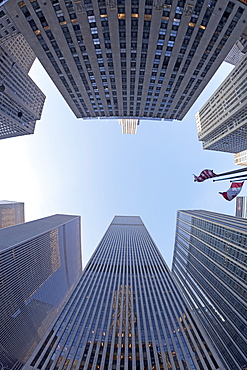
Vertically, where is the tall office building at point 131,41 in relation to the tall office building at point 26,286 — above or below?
above

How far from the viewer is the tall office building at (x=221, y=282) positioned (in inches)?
3167

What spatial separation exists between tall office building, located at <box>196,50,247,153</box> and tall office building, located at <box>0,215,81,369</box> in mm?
158333

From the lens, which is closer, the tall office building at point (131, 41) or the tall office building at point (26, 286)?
the tall office building at point (131, 41)

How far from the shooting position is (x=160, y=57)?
51500mm

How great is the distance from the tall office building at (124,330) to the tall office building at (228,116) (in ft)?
319

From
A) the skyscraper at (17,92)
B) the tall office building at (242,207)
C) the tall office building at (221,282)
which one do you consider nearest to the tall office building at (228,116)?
the tall office building at (221,282)

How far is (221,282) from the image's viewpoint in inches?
3910

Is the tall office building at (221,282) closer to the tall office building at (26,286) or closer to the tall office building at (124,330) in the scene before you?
the tall office building at (124,330)

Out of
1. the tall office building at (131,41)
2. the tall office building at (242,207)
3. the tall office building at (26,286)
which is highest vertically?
the tall office building at (131,41)

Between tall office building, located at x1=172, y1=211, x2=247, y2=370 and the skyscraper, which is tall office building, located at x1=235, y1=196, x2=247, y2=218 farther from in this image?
the skyscraper

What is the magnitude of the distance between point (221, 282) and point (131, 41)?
119 meters

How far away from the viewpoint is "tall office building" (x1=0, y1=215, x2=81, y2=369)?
115812 mm

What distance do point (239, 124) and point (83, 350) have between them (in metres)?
122

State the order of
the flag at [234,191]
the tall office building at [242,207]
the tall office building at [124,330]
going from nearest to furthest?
the flag at [234,191]
the tall office building at [124,330]
the tall office building at [242,207]
